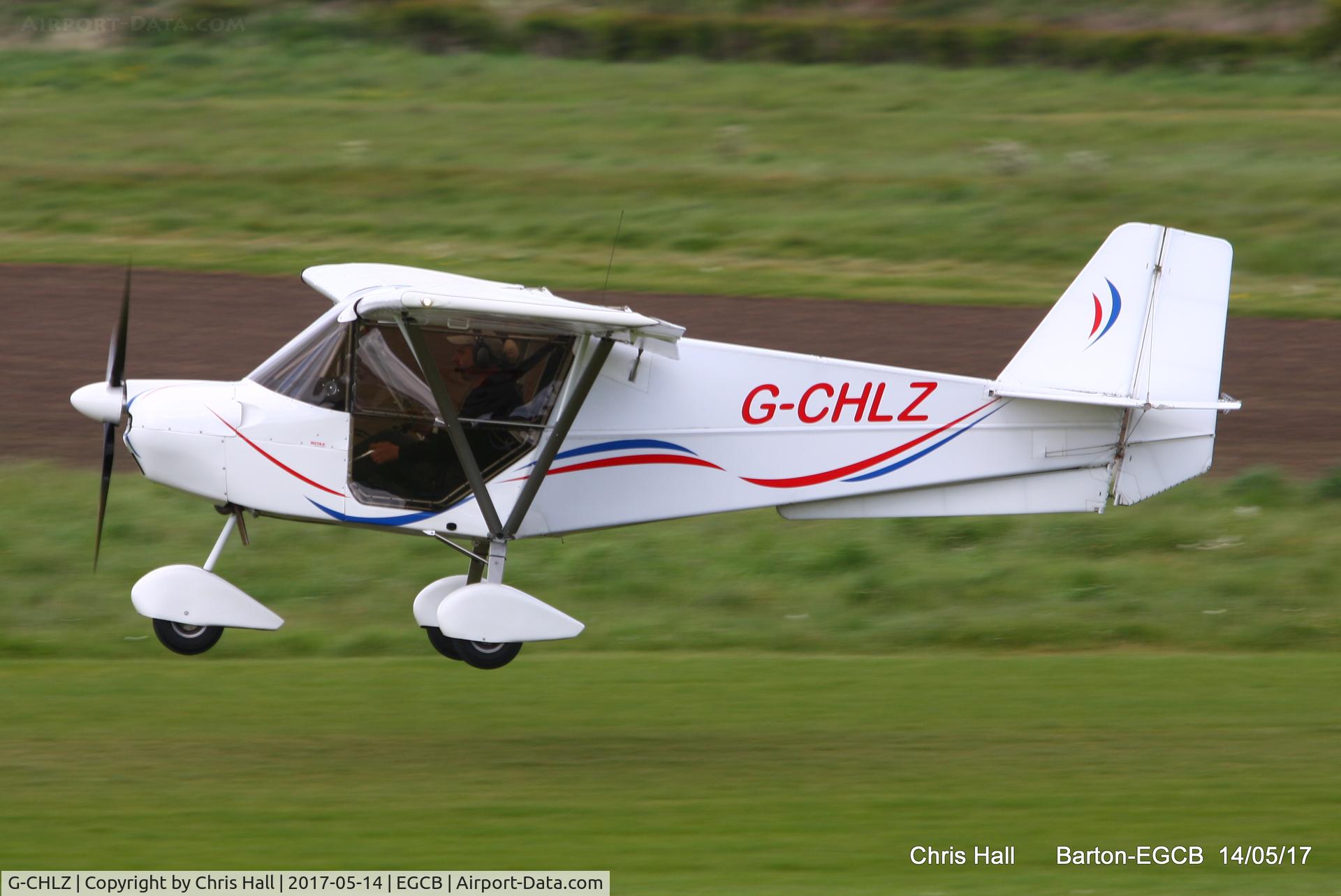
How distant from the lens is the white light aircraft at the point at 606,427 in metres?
9.16

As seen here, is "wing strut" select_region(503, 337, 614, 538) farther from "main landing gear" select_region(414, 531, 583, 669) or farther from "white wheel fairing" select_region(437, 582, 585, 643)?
"white wheel fairing" select_region(437, 582, 585, 643)

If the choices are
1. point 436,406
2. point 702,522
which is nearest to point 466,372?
point 436,406

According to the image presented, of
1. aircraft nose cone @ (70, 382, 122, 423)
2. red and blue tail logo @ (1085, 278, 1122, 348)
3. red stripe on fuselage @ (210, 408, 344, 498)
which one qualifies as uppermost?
red and blue tail logo @ (1085, 278, 1122, 348)

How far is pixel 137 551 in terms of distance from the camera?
45.0 ft

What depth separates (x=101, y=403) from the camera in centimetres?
933

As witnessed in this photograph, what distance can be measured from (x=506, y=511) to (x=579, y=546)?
4.60 meters

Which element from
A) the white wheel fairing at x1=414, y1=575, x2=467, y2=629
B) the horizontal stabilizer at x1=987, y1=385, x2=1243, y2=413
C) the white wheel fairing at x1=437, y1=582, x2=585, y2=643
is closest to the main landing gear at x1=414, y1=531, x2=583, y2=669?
the white wheel fairing at x1=437, y1=582, x2=585, y2=643

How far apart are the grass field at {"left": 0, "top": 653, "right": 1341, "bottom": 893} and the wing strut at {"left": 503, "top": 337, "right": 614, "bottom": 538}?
5.27ft

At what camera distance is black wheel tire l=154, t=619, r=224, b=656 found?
948 cm

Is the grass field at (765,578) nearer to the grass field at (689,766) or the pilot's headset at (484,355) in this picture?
the grass field at (689,766)

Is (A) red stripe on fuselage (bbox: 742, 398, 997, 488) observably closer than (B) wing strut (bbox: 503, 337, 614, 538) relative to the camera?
No
